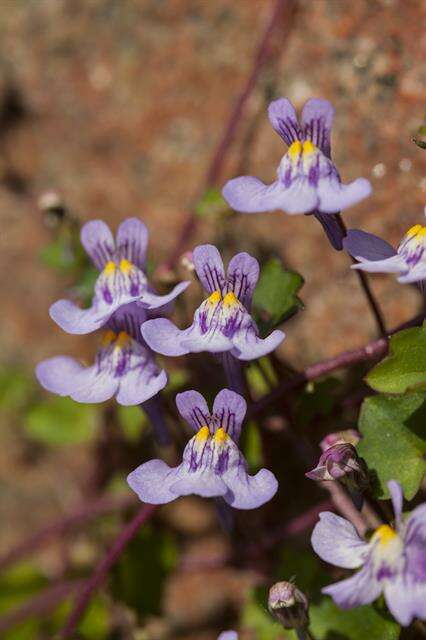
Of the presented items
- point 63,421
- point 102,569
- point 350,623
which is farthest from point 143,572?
point 350,623

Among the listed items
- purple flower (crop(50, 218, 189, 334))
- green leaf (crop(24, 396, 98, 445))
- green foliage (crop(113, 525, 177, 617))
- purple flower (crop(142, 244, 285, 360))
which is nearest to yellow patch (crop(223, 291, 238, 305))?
purple flower (crop(142, 244, 285, 360))

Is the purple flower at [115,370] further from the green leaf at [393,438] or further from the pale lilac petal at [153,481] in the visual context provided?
the green leaf at [393,438]

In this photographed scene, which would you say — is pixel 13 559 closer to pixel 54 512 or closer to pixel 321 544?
pixel 54 512

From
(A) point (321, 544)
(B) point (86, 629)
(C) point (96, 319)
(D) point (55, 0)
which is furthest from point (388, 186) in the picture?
(B) point (86, 629)

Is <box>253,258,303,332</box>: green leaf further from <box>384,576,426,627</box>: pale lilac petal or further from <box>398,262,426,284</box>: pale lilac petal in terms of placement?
<box>384,576,426,627</box>: pale lilac petal

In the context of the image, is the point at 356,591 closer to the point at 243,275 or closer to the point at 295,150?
the point at 243,275

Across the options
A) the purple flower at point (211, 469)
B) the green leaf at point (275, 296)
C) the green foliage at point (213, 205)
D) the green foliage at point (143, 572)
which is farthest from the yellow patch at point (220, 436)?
the green foliage at point (143, 572)
